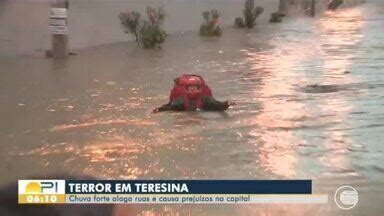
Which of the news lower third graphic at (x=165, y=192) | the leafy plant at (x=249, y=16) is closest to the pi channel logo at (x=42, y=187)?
the news lower third graphic at (x=165, y=192)

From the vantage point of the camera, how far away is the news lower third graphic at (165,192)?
2.83 m

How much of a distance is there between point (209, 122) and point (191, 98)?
45 centimetres

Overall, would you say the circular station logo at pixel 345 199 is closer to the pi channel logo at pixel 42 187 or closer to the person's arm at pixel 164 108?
the pi channel logo at pixel 42 187

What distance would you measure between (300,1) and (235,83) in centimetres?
1118

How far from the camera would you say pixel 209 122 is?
264 inches

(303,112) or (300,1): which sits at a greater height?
(300,1)

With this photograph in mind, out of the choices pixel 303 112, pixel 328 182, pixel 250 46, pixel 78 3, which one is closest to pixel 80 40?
pixel 78 3

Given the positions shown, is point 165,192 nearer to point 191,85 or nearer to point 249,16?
point 191,85

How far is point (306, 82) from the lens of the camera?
9.11 meters

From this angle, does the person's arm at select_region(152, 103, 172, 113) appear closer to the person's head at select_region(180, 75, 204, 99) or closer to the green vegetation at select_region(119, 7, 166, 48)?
the person's head at select_region(180, 75, 204, 99)

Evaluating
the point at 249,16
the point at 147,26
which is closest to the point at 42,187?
the point at 147,26

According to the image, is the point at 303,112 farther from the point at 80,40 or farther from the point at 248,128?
the point at 80,40

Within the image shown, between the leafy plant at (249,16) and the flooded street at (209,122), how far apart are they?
6302 mm

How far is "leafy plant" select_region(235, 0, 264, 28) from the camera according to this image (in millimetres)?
19109
